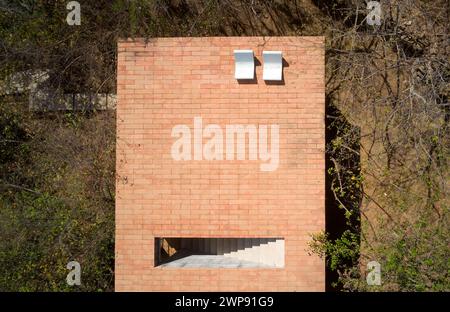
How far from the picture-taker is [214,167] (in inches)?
302


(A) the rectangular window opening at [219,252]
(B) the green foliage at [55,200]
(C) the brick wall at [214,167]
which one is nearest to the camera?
(C) the brick wall at [214,167]

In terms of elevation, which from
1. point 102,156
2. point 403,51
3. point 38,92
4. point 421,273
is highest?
point 403,51

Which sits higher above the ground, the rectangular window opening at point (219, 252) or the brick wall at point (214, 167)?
the brick wall at point (214, 167)

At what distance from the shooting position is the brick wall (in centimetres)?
763

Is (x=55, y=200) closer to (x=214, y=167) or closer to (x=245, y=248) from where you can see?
(x=214, y=167)

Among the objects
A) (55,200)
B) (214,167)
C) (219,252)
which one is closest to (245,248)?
Answer: (219,252)

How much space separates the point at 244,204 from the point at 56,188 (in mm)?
4192

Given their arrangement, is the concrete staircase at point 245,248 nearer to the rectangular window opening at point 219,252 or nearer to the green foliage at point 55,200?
the rectangular window opening at point 219,252

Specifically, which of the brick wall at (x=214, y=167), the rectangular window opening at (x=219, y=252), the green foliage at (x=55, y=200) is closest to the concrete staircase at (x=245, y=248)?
the rectangular window opening at (x=219, y=252)

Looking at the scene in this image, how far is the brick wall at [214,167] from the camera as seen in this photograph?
763cm

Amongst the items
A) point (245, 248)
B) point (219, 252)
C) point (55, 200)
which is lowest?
point (219, 252)

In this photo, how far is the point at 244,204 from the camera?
25.0 feet
